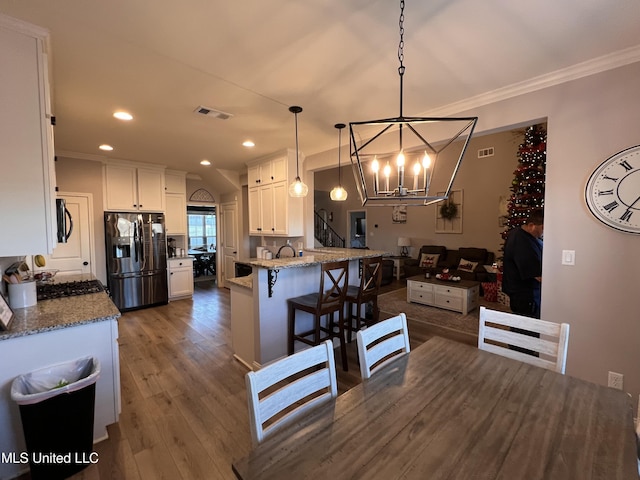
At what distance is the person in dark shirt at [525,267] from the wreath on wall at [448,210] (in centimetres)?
496

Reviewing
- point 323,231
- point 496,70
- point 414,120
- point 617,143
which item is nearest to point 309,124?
point 496,70

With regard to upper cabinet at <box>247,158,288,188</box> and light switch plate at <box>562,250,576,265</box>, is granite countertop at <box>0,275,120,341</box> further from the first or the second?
light switch plate at <box>562,250,576,265</box>

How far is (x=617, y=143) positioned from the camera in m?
2.07

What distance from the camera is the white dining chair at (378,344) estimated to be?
1450mm

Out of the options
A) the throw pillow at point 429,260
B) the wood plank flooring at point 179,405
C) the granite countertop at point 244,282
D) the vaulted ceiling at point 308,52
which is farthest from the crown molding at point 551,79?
the throw pillow at point 429,260

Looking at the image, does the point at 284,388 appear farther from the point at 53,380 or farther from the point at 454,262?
the point at 454,262

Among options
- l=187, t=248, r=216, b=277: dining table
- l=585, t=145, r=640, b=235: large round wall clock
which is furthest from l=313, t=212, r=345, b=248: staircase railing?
l=585, t=145, r=640, b=235: large round wall clock

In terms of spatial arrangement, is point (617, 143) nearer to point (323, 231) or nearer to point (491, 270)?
point (491, 270)

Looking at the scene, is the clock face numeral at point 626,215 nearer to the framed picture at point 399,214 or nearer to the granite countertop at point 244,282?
the granite countertop at point 244,282

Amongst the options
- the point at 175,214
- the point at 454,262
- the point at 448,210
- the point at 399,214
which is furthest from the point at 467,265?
the point at 175,214

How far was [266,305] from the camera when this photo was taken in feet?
9.17

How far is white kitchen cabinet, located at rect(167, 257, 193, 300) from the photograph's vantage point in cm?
551

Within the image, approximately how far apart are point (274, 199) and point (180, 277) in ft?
8.49

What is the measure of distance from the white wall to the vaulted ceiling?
199 millimetres
